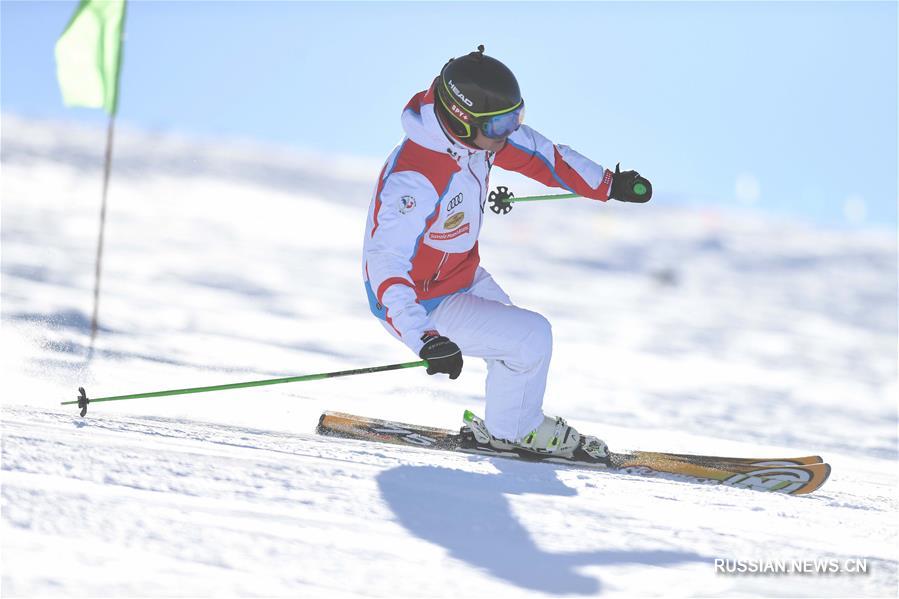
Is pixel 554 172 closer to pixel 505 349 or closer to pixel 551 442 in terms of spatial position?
pixel 505 349

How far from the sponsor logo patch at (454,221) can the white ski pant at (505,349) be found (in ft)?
1.17

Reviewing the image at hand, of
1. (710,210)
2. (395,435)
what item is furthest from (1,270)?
(710,210)

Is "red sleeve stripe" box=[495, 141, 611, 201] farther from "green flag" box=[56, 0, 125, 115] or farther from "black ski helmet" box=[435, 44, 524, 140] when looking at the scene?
"green flag" box=[56, 0, 125, 115]

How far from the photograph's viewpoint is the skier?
4098 mm

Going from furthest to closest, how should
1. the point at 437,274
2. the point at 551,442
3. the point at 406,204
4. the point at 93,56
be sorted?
the point at 93,56
the point at 551,442
the point at 437,274
the point at 406,204

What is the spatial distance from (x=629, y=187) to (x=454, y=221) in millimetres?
1162

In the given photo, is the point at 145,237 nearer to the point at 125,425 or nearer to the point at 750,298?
the point at 750,298

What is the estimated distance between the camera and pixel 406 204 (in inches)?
162

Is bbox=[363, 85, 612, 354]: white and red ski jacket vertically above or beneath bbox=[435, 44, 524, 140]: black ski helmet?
beneath

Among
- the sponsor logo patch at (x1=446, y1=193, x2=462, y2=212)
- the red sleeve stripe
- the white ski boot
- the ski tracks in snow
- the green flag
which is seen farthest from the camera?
the green flag

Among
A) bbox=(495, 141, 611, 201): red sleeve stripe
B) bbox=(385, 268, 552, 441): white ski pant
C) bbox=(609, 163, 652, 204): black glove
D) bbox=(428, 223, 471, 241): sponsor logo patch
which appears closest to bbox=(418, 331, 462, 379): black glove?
bbox=(385, 268, 552, 441): white ski pant

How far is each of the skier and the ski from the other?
0.23 ft

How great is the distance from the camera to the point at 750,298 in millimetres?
23906

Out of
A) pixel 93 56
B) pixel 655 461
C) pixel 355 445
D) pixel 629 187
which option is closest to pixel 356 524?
pixel 355 445
